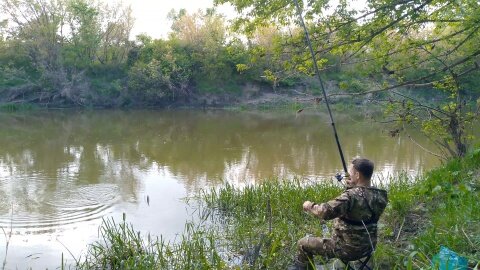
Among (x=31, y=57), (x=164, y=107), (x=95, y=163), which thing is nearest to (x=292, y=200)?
(x=95, y=163)

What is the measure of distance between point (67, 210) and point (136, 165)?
485 centimetres

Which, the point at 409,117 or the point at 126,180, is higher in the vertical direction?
the point at 409,117

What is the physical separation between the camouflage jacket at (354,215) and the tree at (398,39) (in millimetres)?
2913

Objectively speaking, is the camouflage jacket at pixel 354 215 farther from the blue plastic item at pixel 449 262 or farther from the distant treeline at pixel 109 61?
the distant treeline at pixel 109 61

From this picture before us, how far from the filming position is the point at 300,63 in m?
6.94

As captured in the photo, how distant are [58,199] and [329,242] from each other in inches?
265

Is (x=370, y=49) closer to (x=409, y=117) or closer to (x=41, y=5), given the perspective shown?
(x=409, y=117)

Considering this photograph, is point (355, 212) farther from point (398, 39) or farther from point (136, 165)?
point (136, 165)

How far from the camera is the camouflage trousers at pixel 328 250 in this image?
12.9ft

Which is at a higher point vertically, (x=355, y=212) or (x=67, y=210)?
(x=355, y=212)

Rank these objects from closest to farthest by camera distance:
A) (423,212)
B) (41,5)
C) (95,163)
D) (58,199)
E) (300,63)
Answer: (423,212) < (300,63) < (58,199) < (95,163) < (41,5)

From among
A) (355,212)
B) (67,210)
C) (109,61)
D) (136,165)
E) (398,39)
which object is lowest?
(67,210)

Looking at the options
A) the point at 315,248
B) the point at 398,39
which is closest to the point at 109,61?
the point at 398,39

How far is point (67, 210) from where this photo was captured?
27.8 feet
